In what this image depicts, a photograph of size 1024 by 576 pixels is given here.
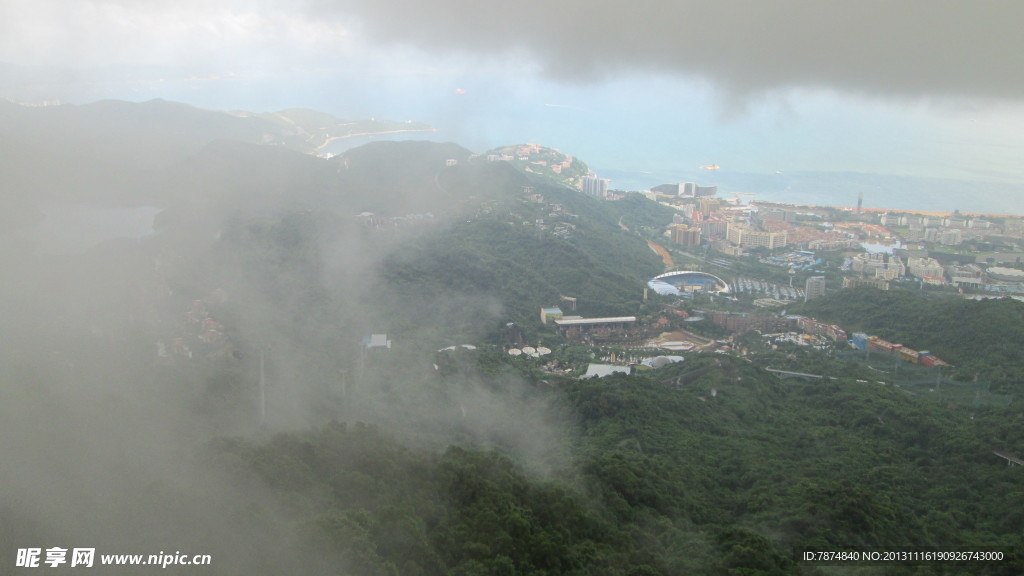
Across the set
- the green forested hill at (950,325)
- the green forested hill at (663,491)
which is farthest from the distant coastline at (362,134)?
the green forested hill at (663,491)

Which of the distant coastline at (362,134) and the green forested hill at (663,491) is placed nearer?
the green forested hill at (663,491)

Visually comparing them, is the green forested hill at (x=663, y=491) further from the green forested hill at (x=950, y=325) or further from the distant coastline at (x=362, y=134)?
the distant coastline at (x=362, y=134)

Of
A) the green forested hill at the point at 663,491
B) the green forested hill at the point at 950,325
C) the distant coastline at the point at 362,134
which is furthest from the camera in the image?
the distant coastline at the point at 362,134

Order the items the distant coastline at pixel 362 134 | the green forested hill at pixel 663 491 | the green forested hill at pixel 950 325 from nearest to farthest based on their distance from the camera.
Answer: the green forested hill at pixel 663 491
the green forested hill at pixel 950 325
the distant coastline at pixel 362 134

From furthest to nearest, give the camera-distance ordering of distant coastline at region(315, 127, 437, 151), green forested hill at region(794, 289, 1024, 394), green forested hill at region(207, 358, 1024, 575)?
distant coastline at region(315, 127, 437, 151), green forested hill at region(794, 289, 1024, 394), green forested hill at region(207, 358, 1024, 575)

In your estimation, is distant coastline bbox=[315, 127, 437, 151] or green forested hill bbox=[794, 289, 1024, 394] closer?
green forested hill bbox=[794, 289, 1024, 394]

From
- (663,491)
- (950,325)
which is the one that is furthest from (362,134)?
(663,491)

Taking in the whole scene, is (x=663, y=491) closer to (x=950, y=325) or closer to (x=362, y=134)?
(x=950, y=325)

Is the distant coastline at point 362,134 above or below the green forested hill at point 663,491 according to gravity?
above

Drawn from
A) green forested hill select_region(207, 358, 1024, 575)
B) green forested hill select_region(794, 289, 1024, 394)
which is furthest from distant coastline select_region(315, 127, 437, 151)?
green forested hill select_region(207, 358, 1024, 575)

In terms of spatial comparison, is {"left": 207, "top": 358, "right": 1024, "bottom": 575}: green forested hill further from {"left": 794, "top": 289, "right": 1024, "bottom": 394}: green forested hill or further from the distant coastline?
the distant coastline
